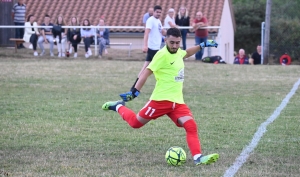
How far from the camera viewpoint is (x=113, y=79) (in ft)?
57.8

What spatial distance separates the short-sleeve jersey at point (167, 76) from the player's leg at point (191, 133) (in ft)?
0.43

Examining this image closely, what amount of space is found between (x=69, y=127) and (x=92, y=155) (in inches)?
90.7

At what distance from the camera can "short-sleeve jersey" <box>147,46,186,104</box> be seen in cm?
741

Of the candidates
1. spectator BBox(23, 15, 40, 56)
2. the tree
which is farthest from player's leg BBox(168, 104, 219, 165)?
the tree

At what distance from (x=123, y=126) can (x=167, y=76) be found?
9.62 feet

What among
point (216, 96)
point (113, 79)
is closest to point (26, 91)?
point (113, 79)

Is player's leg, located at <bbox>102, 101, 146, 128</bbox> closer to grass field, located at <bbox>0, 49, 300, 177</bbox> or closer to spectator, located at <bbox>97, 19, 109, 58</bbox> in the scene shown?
grass field, located at <bbox>0, 49, 300, 177</bbox>

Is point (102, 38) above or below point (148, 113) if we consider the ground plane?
below

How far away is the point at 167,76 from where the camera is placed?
294 inches

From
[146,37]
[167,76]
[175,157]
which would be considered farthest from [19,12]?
[175,157]

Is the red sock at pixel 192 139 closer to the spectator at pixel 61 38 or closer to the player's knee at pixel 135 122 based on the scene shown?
the player's knee at pixel 135 122

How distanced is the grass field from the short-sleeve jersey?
81 centimetres

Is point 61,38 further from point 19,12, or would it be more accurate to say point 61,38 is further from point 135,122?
point 135,122

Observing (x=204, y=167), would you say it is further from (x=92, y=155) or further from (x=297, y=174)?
(x=92, y=155)
